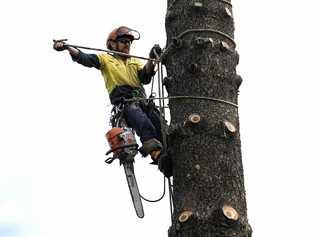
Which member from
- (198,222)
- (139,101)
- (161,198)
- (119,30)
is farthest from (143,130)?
(198,222)

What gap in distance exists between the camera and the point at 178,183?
130 inches

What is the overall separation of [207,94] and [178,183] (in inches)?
22.0

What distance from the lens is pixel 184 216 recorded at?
3.11 metres

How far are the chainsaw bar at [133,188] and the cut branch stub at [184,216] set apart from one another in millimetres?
1326

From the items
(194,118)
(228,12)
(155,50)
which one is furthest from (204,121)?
(155,50)

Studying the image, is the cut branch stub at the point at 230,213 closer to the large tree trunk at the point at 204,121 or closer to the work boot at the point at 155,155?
the large tree trunk at the point at 204,121

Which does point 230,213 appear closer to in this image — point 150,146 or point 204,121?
point 204,121

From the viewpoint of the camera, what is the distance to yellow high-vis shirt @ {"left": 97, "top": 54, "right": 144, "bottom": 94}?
5074 mm

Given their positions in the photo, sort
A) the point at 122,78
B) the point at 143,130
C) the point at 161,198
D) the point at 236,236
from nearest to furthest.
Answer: the point at 236,236 < the point at 161,198 < the point at 143,130 < the point at 122,78

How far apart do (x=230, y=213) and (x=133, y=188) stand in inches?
Result: 59.1

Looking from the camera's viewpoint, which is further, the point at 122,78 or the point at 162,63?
the point at 122,78

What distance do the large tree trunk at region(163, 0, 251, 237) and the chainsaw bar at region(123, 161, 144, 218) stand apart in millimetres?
1075

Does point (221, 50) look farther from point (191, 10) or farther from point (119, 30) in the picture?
point (119, 30)

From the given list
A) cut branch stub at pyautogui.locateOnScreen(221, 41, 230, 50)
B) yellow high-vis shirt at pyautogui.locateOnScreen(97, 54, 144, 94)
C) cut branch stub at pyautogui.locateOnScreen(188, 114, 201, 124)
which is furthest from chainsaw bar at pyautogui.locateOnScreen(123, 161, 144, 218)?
cut branch stub at pyautogui.locateOnScreen(221, 41, 230, 50)
